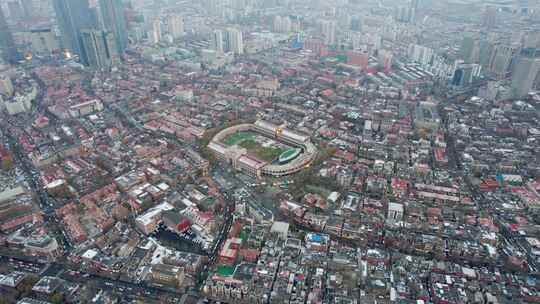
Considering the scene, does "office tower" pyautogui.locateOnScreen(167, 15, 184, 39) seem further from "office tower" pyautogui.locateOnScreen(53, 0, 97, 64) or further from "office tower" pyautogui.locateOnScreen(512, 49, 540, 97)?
"office tower" pyautogui.locateOnScreen(512, 49, 540, 97)

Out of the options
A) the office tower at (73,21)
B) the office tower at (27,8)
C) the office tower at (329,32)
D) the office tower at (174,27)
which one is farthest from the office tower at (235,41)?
the office tower at (27,8)

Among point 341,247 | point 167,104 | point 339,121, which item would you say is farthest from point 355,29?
point 341,247

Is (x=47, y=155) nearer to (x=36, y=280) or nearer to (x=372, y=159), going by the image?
(x=36, y=280)

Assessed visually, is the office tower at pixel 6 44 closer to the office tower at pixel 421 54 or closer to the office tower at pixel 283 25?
the office tower at pixel 283 25

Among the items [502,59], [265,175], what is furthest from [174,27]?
[502,59]

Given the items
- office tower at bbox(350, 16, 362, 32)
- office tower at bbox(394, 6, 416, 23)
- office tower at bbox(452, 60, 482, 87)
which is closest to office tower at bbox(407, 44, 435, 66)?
office tower at bbox(452, 60, 482, 87)

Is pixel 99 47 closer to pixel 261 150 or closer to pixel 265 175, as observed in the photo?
pixel 261 150
